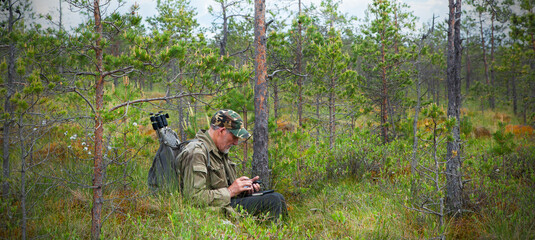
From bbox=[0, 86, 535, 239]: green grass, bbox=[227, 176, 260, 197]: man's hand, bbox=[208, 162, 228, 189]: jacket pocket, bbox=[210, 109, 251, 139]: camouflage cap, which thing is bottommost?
bbox=[0, 86, 535, 239]: green grass

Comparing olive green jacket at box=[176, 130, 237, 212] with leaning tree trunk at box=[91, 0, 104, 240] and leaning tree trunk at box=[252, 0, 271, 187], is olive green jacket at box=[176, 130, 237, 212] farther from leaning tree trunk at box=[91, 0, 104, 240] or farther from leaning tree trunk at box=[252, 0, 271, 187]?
leaning tree trunk at box=[252, 0, 271, 187]

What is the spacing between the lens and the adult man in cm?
314

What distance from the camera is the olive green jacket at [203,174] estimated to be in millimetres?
3121

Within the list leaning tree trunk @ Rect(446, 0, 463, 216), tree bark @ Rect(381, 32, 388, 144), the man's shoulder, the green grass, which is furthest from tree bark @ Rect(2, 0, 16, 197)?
tree bark @ Rect(381, 32, 388, 144)

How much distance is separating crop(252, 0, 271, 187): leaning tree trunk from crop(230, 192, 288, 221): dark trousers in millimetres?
1445

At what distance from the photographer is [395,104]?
10062mm

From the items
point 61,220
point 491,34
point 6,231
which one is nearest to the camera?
point 6,231

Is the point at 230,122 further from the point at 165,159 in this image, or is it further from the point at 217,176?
the point at 165,159

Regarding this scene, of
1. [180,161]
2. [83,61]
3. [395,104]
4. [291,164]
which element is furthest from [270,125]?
[395,104]

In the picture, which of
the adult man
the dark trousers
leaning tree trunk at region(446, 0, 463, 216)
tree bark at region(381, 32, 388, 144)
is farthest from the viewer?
tree bark at region(381, 32, 388, 144)

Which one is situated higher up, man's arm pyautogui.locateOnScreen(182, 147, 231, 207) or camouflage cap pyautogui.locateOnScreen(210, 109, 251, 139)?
camouflage cap pyautogui.locateOnScreen(210, 109, 251, 139)

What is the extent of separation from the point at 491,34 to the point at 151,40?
25142 millimetres

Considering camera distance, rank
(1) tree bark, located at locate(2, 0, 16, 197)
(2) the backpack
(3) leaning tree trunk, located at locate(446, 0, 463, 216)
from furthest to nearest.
→ (1) tree bark, located at locate(2, 0, 16, 197) → (3) leaning tree trunk, located at locate(446, 0, 463, 216) → (2) the backpack

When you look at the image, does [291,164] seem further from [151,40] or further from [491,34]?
[491,34]
